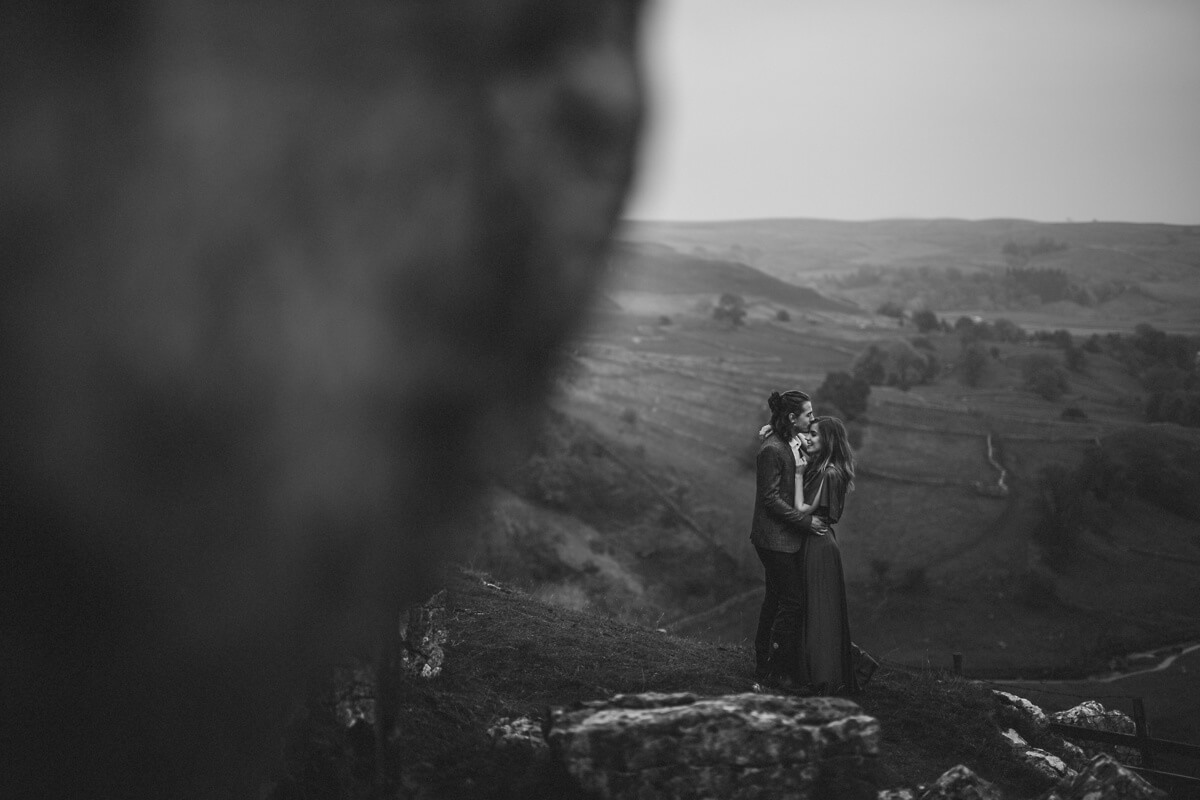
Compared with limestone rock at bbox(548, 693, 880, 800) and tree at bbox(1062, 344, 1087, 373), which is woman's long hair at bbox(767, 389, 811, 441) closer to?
limestone rock at bbox(548, 693, 880, 800)

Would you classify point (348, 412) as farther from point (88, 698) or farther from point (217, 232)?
point (88, 698)

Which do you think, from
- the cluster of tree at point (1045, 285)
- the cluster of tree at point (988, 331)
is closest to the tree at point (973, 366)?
the cluster of tree at point (988, 331)

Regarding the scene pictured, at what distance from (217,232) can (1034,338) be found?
150 feet

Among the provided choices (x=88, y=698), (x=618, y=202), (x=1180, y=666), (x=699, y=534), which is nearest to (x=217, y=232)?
(x=618, y=202)

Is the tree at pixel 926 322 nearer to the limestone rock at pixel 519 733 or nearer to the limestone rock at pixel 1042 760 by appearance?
the limestone rock at pixel 1042 760

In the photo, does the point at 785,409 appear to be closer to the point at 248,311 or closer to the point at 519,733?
the point at 519,733

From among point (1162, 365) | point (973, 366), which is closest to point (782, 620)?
point (973, 366)

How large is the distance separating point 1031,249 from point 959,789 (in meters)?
67.6

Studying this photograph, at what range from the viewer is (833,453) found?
8.27 metres

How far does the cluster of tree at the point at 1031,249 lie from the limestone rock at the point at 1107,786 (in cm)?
6291

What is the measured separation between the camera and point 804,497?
8.23 meters

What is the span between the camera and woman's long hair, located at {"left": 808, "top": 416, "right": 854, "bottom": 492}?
8.23 m

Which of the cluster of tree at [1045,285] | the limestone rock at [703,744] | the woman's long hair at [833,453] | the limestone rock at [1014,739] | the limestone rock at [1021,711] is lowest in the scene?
the limestone rock at [1021,711]

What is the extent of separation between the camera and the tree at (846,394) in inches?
1309
